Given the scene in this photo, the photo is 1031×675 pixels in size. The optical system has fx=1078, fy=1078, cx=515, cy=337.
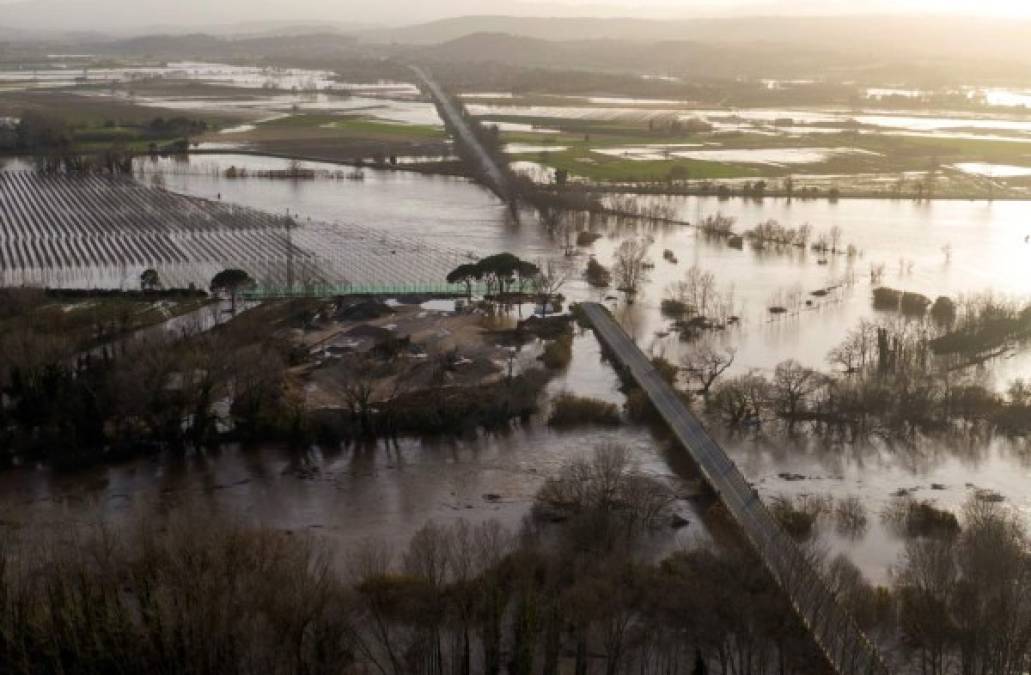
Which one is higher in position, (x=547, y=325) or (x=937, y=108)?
(x=937, y=108)

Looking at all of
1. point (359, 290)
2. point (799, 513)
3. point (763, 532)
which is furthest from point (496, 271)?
point (763, 532)

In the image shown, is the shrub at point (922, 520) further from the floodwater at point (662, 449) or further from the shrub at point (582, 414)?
the shrub at point (582, 414)

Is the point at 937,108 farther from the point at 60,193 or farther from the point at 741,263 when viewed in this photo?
the point at 60,193

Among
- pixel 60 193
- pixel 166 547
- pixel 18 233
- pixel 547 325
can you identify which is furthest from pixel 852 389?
pixel 60 193

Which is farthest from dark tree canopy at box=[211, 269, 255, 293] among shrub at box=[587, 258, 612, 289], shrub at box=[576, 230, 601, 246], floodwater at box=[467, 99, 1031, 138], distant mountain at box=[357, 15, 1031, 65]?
distant mountain at box=[357, 15, 1031, 65]

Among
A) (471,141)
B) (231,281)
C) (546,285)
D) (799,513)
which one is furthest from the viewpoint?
(471,141)

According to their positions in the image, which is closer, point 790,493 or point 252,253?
point 790,493

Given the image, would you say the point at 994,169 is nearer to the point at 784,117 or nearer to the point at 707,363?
the point at 784,117
